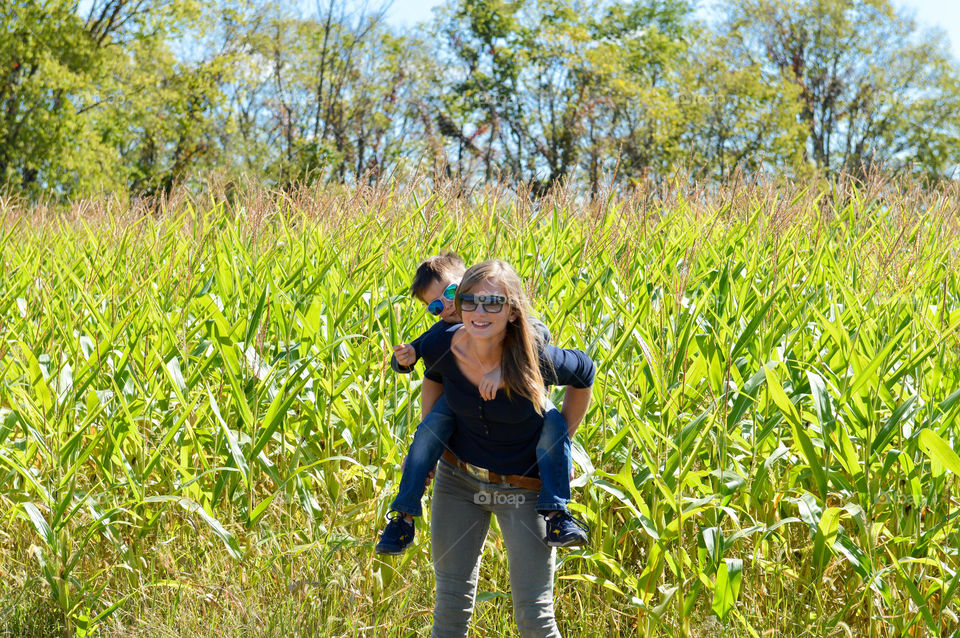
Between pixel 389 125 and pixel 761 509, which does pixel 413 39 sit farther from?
pixel 761 509

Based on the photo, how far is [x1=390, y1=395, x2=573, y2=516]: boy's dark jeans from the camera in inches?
85.0

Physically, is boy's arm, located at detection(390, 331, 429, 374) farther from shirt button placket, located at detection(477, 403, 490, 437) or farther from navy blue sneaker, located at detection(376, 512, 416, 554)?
navy blue sneaker, located at detection(376, 512, 416, 554)

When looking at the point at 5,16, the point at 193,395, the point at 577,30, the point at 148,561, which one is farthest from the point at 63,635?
the point at 577,30

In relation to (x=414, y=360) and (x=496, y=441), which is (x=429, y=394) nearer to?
(x=414, y=360)

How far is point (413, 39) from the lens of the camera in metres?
27.1

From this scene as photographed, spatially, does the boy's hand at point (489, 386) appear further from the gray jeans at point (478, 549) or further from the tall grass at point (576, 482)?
the tall grass at point (576, 482)

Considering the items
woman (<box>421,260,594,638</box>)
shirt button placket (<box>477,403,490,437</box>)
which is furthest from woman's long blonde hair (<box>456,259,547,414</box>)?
shirt button placket (<box>477,403,490,437</box>)

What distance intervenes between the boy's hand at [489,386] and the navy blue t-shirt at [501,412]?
2 cm

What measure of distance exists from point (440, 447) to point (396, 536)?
255 mm

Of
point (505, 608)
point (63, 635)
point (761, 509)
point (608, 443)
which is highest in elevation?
point (608, 443)

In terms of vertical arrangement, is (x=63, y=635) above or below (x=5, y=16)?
below

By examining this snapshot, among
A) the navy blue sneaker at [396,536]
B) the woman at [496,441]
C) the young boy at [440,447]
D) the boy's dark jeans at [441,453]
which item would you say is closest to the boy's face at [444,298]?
the young boy at [440,447]

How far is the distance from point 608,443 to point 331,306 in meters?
1.48

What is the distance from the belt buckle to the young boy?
0.10 m
